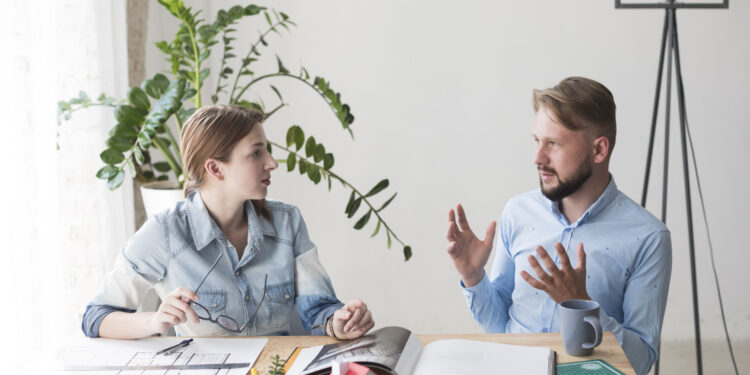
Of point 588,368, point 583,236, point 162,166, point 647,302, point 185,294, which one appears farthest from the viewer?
point 162,166

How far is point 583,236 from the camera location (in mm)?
1562

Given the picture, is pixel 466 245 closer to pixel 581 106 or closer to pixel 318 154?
pixel 581 106

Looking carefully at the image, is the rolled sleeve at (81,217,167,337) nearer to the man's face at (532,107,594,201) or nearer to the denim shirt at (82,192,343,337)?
the denim shirt at (82,192,343,337)

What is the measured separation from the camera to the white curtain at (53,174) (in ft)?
6.04

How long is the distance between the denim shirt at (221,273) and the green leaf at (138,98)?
1.78 ft

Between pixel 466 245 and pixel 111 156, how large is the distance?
1.04 meters

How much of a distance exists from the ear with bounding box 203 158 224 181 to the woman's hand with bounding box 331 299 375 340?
0.44 meters

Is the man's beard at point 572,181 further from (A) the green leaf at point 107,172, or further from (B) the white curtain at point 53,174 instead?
(B) the white curtain at point 53,174

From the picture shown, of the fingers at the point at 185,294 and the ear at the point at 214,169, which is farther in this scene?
the ear at the point at 214,169

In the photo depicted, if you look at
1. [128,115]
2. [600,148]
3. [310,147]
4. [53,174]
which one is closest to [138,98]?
[128,115]

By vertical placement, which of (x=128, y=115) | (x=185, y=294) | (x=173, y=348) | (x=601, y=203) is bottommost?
(x=173, y=348)

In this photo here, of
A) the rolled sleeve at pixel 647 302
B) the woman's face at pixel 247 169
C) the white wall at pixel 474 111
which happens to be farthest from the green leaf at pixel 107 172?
the rolled sleeve at pixel 647 302

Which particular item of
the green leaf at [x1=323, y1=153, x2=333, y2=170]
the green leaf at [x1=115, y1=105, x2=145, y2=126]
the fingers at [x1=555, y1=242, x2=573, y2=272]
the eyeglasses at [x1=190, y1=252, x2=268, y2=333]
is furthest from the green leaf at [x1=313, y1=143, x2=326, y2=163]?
the fingers at [x1=555, y1=242, x2=573, y2=272]

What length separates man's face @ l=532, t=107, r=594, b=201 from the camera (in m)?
1.56
